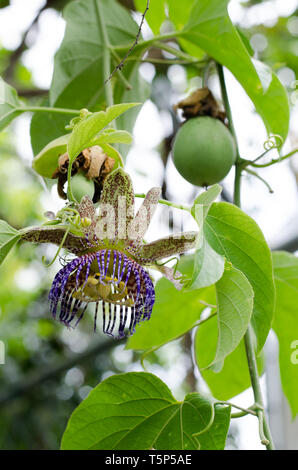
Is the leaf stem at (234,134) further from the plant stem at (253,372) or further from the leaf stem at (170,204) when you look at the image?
the leaf stem at (170,204)

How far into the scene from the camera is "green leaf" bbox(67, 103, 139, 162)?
0.65 meters

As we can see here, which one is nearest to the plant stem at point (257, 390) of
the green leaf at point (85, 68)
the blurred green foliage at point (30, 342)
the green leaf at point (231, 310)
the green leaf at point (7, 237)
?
the green leaf at point (231, 310)

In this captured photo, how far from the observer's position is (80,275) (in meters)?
0.74

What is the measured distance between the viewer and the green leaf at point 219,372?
106cm

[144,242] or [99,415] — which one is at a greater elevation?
[144,242]

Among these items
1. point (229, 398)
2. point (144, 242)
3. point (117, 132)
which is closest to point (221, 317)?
point (144, 242)

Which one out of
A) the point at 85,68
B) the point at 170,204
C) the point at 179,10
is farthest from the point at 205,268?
the point at 179,10

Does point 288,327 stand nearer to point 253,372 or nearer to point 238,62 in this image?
point 253,372

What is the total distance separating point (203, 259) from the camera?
64cm

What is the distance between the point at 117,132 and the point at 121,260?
0.15m

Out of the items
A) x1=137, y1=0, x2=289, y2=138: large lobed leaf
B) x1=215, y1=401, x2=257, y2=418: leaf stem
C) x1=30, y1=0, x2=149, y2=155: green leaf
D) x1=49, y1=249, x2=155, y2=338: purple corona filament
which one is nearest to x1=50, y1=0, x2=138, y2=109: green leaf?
x1=30, y1=0, x2=149, y2=155: green leaf

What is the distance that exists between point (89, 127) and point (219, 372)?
57 centimetres

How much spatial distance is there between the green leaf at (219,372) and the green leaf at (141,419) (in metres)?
0.19
